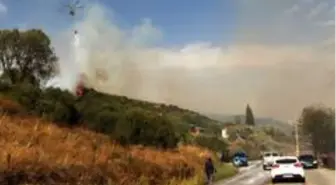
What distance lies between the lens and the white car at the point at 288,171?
140 feet

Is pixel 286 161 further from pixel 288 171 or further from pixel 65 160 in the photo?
pixel 65 160

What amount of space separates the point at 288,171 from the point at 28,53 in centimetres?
3284

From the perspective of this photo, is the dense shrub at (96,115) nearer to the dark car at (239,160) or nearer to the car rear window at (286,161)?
the car rear window at (286,161)

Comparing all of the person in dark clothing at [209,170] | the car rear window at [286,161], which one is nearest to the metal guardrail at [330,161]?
the car rear window at [286,161]

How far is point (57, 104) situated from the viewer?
48094 mm

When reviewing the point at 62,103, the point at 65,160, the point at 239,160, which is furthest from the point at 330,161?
the point at 65,160

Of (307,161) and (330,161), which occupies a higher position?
(330,161)

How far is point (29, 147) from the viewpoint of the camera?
2836 centimetres

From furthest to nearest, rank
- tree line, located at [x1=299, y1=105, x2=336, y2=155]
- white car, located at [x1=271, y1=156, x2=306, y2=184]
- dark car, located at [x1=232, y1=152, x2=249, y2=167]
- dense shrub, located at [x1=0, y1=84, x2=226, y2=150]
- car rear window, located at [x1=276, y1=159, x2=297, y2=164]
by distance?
tree line, located at [x1=299, y1=105, x2=336, y2=155] → dark car, located at [x1=232, y1=152, x2=249, y2=167] → dense shrub, located at [x1=0, y1=84, x2=226, y2=150] → car rear window, located at [x1=276, y1=159, x2=297, y2=164] → white car, located at [x1=271, y1=156, x2=306, y2=184]

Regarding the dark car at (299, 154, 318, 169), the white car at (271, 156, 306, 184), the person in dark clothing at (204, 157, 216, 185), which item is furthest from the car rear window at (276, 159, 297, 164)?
the dark car at (299, 154, 318, 169)

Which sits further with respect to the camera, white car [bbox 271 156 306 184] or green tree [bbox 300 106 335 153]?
green tree [bbox 300 106 335 153]

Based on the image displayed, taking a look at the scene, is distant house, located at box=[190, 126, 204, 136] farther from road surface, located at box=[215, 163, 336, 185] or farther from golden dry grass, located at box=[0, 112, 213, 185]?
golden dry grass, located at box=[0, 112, 213, 185]

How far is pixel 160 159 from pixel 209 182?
12.7 feet

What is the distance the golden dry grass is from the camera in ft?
79.1
